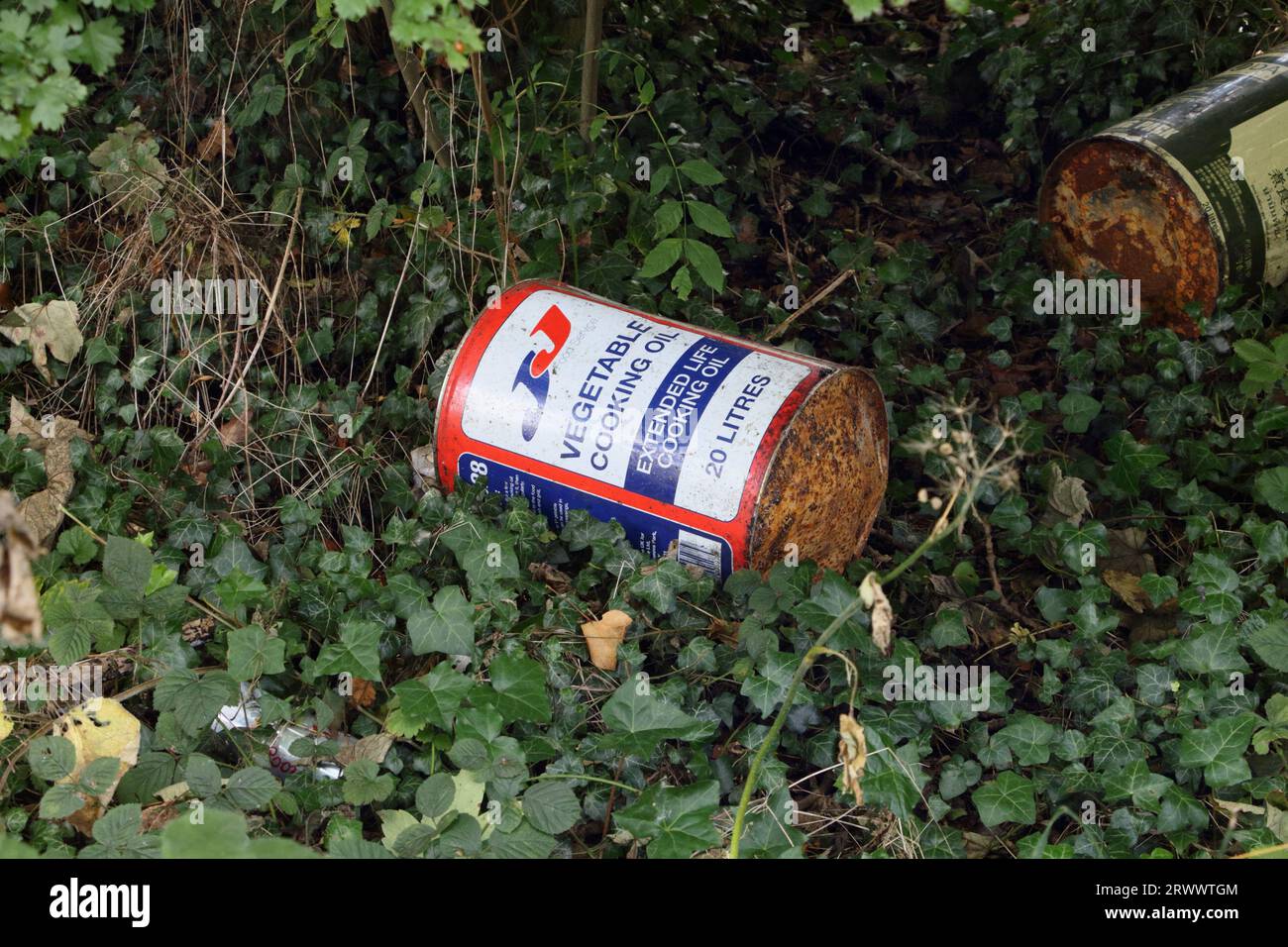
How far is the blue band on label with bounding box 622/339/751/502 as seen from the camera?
252cm

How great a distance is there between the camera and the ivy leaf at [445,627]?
234 centimetres

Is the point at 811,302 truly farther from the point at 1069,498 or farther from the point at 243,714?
the point at 243,714

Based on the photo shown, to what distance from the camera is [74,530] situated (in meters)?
2.62

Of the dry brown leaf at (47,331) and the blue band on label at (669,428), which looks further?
the dry brown leaf at (47,331)

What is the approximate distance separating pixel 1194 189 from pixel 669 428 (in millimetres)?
1546

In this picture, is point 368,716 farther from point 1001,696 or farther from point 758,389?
point 1001,696

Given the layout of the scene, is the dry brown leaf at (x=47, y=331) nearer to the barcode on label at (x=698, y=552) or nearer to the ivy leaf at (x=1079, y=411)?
the barcode on label at (x=698, y=552)

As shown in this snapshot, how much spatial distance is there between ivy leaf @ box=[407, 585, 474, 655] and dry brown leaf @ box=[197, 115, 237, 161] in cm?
172

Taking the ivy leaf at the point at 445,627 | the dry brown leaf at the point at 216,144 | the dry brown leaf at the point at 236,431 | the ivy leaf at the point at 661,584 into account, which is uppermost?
the dry brown leaf at the point at 216,144

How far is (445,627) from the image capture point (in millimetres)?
2350

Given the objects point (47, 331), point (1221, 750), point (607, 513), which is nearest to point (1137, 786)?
point (1221, 750)

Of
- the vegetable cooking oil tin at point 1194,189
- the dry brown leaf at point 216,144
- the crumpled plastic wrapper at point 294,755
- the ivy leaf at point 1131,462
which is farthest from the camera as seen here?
the dry brown leaf at point 216,144

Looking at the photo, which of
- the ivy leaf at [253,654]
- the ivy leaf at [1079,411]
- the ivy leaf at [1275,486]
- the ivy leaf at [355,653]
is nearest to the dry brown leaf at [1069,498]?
the ivy leaf at [1079,411]
